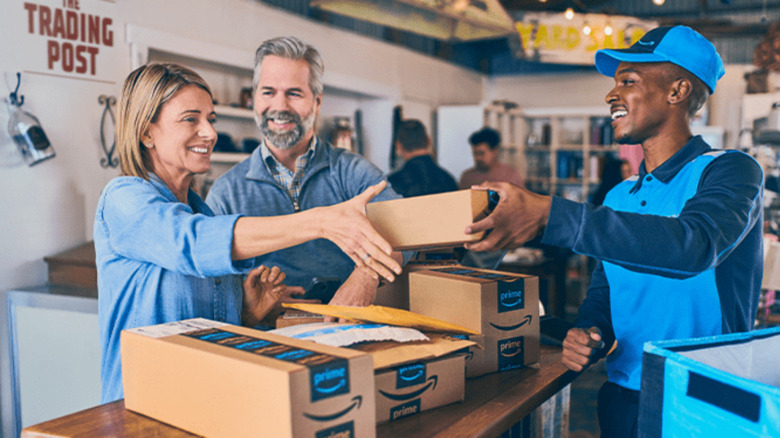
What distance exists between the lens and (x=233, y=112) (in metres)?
4.32

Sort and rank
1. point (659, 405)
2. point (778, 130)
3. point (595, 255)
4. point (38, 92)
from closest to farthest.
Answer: point (659, 405)
point (595, 255)
point (38, 92)
point (778, 130)

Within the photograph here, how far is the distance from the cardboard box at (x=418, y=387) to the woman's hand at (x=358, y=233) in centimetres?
19

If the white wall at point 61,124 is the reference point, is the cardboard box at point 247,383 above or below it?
below

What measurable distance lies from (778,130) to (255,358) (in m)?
4.18

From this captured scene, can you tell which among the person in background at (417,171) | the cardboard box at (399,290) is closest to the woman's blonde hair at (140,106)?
the cardboard box at (399,290)

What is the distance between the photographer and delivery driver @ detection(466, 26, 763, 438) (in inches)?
44.2

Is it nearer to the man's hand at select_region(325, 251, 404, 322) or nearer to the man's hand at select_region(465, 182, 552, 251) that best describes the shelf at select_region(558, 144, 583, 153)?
the man's hand at select_region(325, 251, 404, 322)

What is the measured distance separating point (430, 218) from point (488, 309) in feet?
1.28

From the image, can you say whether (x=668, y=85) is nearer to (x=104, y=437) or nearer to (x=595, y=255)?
(x=595, y=255)

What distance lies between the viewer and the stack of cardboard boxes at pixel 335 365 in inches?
38.4

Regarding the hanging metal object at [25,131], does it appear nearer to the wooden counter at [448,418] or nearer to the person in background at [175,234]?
the person in background at [175,234]

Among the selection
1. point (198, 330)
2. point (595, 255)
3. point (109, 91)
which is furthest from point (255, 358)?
point (109, 91)

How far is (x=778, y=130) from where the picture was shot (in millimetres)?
4070

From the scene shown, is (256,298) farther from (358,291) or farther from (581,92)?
(581,92)
